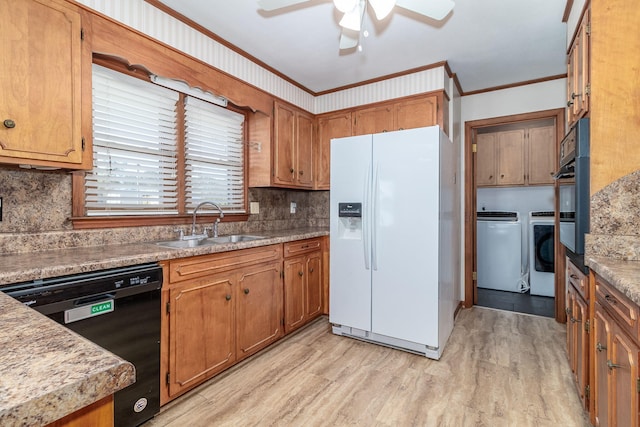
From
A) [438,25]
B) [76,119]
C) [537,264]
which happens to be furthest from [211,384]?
[537,264]

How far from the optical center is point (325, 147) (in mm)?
3785

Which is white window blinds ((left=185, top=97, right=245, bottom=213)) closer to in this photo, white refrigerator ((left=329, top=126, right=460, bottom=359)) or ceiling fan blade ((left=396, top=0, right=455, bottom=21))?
white refrigerator ((left=329, top=126, right=460, bottom=359))

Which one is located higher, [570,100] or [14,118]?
[570,100]

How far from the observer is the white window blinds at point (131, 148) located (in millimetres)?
2086

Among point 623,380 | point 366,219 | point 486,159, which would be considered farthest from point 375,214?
point 486,159

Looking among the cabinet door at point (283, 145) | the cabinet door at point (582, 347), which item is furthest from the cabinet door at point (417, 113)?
the cabinet door at point (582, 347)

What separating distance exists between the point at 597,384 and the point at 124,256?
2.41 m

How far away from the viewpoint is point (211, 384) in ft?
6.89

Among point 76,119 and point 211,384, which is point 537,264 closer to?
point 211,384

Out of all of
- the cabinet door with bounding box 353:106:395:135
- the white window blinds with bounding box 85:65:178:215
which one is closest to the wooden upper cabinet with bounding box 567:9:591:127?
the cabinet door with bounding box 353:106:395:135

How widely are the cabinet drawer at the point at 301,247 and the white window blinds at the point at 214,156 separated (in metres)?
0.69

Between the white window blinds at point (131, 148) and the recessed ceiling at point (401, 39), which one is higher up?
the recessed ceiling at point (401, 39)

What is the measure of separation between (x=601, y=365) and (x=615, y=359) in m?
0.24

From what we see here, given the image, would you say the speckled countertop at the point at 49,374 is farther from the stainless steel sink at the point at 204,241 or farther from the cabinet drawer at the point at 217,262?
the stainless steel sink at the point at 204,241
